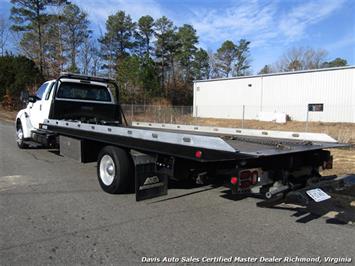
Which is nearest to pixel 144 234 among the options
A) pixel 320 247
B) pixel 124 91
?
pixel 320 247

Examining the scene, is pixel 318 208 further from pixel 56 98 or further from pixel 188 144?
pixel 56 98

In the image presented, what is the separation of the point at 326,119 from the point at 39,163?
1125 inches

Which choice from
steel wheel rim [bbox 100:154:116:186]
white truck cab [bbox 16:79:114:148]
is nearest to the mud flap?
steel wheel rim [bbox 100:154:116:186]

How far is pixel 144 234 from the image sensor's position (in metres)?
4.29

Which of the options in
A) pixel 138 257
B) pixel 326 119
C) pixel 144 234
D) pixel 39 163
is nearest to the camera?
pixel 138 257

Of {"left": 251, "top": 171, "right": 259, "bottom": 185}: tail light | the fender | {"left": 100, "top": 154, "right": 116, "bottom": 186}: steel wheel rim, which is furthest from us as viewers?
the fender

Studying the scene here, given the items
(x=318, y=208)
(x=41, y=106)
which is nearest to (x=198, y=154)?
(x=318, y=208)

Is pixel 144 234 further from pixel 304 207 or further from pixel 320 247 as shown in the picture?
pixel 304 207

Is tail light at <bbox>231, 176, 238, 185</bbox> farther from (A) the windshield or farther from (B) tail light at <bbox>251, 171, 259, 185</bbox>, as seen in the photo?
(A) the windshield

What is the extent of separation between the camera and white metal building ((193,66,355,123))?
3066cm

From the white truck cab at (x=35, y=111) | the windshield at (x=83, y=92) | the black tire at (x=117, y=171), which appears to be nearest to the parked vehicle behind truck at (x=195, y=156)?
the black tire at (x=117, y=171)

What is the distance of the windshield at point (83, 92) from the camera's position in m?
9.65

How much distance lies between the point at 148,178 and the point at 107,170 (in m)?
1.32

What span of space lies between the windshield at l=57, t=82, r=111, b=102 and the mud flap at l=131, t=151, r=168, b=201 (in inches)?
199
